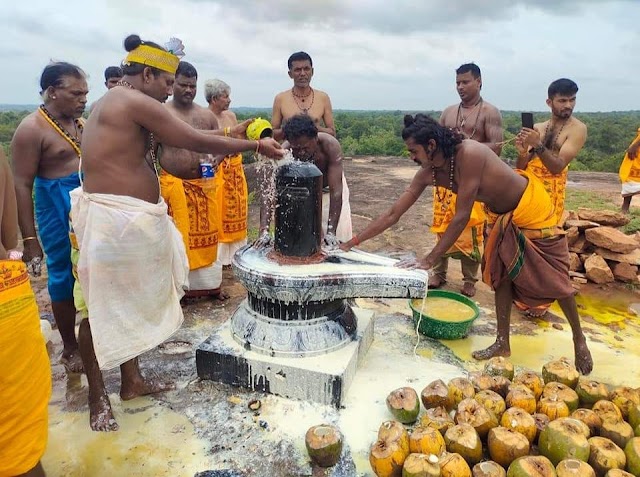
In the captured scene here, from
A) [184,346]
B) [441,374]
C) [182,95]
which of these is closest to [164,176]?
[182,95]

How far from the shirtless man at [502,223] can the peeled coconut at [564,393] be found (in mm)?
920

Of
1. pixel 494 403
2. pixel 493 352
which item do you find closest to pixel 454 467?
pixel 494 403

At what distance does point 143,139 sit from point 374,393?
2056 millimetres

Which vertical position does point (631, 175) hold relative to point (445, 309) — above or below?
above

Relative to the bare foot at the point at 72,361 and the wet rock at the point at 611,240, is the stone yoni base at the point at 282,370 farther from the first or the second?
the wet rock at the point at 611,240

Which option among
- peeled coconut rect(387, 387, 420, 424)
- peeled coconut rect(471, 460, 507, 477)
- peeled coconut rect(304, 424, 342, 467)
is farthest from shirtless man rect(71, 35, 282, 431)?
peeled coconut rect(471, 460, 507, 477)

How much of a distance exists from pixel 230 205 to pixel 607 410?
3.50 meters

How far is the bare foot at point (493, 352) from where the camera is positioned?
11.7 ft

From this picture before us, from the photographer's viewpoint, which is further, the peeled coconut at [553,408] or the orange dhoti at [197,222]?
the orange dhoti at [197,222]

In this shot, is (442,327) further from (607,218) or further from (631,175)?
(631,175)

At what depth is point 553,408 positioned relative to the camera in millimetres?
2471

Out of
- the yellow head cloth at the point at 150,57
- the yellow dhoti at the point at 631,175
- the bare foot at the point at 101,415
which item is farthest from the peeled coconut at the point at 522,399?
the yellow dhoti at the point at 631,175

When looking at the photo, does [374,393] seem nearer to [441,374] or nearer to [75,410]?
[441,374]

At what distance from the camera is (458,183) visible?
3.37 m
